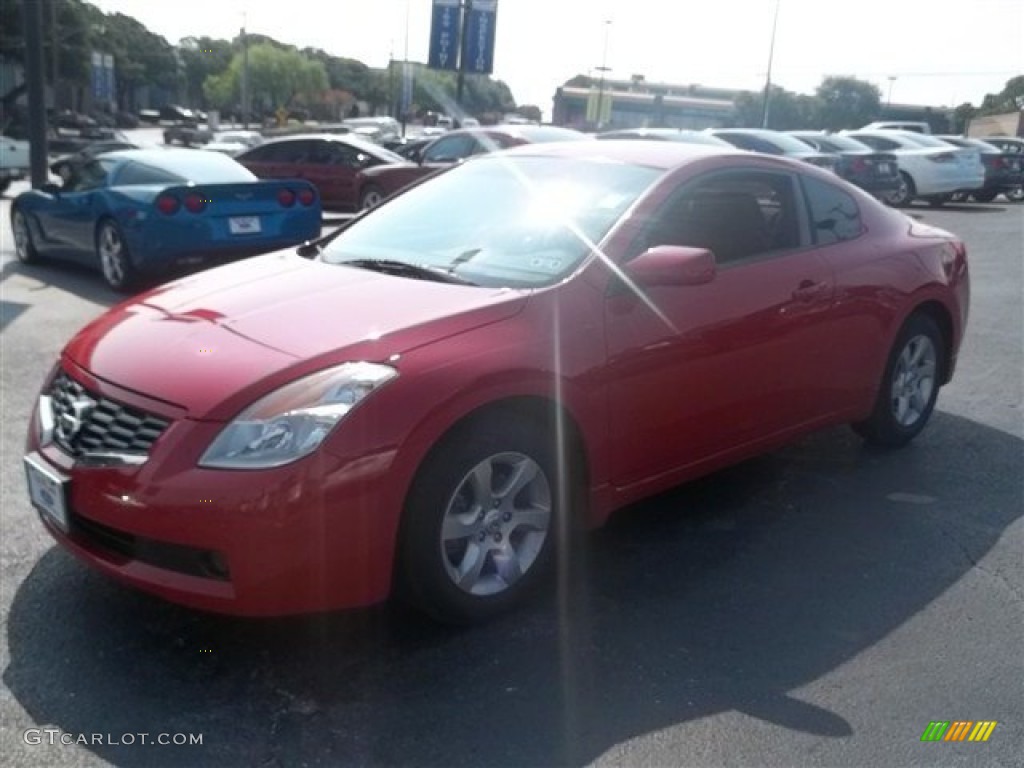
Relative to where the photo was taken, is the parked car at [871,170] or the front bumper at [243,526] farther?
the parked car at [871,170]

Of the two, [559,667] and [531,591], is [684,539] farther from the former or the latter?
[559,667]

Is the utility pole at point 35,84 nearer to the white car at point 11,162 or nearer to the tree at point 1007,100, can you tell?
the white car at point 11,162

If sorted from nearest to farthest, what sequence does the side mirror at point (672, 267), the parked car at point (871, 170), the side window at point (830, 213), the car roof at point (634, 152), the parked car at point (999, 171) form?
the side mirror at point (672, 267)
the car roof at point (634, 152)
the side window at point (830, 213)
the parked car at point (871, 170)
the parked car at point (999, 171)

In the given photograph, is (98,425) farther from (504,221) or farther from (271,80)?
(271,80)

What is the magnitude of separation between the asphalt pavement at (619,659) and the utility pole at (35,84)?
11582 millimetres

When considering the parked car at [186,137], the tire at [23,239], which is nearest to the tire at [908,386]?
the tire at [23,239]

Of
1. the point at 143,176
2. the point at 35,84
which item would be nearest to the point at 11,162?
the point at 35,84

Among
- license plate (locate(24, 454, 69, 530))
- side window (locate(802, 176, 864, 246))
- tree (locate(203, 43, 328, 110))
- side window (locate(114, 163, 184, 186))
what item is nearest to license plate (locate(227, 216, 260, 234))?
side window (locate(114, 163, 184, 186))

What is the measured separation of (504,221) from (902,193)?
1909 centimetres

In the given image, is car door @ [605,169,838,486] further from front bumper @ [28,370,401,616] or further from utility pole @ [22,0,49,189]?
utility pole @ [22,0,49,189]

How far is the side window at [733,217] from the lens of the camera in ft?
14.4

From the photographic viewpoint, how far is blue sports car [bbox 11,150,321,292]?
372 inches

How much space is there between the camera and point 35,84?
591 inches

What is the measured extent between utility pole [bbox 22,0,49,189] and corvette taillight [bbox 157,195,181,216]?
606 centimetres
